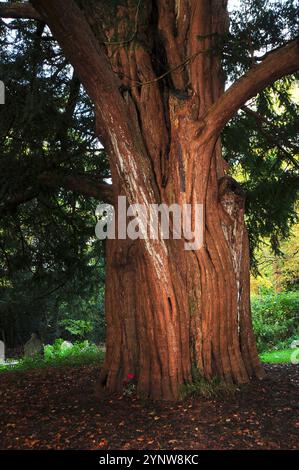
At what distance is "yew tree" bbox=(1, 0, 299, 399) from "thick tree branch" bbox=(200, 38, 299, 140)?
0.01 metres

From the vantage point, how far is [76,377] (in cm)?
687

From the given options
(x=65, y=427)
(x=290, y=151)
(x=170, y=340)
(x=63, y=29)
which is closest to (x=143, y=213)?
(x=170, y=340)

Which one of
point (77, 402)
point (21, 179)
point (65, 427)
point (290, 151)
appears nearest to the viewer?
point (65, 427)

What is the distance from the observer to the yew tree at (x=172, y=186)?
4.91m

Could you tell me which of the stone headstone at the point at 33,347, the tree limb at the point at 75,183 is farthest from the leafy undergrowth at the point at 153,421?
the stone headstone at the point at 33,347

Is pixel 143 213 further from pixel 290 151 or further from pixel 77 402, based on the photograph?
pixel 290 151

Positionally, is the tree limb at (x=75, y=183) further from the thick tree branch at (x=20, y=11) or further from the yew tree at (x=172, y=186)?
the thick tree branch at (x=20, y=11)

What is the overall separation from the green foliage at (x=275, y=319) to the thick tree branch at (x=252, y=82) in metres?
10.3

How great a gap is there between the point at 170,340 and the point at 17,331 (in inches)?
604

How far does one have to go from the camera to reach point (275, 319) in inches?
618

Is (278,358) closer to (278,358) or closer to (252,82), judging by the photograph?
(278,358)

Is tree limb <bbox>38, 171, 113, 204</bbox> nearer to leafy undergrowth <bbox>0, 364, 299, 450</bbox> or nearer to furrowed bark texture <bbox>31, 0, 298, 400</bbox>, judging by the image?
furrowed bark texture <bbox>31, 0, 298, 400</bbox>

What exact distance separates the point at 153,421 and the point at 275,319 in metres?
12.1

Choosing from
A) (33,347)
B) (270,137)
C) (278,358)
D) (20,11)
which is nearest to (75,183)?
(20,11)
